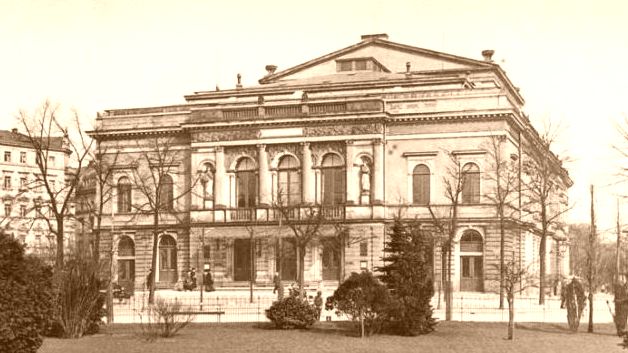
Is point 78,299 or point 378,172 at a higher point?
point 378,172

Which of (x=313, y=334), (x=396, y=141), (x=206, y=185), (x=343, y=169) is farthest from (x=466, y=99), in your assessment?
(x=313, y=334)

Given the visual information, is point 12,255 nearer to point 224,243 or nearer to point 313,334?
point 313,334

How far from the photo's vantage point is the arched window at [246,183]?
60156mm

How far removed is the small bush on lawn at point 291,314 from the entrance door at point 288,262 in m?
26.8

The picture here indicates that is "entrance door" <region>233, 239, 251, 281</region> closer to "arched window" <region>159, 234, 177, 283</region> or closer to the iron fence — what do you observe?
"arched window" <region>159, 234, 177, 283</region>

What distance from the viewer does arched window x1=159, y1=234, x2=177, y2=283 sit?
62.0m

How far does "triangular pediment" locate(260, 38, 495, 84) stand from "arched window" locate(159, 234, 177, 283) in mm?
16647

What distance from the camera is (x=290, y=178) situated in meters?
59.4

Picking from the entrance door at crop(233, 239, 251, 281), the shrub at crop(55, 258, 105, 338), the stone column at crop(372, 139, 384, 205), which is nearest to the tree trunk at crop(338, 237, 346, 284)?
the stone column at crop(372, 139, 384, 205)

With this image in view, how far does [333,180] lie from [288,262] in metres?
5.95

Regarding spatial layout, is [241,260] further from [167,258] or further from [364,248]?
[364,248]

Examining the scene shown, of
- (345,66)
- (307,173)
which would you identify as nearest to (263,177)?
(307,173)

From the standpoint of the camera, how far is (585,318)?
37.3 metres

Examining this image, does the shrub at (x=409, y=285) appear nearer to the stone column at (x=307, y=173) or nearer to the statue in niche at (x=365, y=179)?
the statue in niche at (x=365, y=179)
